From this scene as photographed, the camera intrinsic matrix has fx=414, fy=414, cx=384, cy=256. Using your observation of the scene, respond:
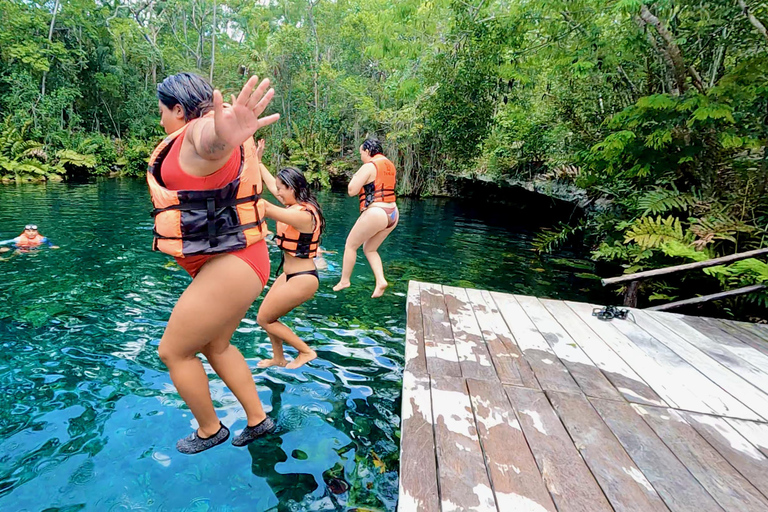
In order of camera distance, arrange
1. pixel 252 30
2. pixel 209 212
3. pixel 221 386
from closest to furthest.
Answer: pixel 209 212 < pixel 221 386 < pixel 252 30

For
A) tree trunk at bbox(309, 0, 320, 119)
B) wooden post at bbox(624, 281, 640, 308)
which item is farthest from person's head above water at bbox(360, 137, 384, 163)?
tree trunk at bbox(309, 0, 320, 119)

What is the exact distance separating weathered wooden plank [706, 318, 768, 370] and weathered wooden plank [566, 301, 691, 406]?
93 centimetres

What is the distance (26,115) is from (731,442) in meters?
30.4

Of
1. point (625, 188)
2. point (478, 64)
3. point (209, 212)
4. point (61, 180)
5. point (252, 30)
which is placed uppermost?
point (252, 30)

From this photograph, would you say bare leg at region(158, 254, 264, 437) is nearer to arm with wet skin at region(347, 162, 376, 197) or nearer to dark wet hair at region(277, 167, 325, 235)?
dark wet hair at region(277, 167, 325, 235)

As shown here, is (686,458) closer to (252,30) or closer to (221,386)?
(221,386)

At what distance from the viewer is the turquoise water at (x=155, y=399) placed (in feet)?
8.19

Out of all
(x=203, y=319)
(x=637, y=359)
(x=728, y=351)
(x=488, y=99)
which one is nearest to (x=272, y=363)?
(x=203, y=319)

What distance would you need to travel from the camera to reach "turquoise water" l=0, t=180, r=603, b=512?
250 cm

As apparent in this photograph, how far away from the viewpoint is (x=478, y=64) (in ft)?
37.4

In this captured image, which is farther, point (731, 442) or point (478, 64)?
point (478, 64)

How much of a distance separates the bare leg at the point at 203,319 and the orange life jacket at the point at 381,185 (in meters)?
3.08

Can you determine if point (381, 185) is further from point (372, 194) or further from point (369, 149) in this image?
point (369, 149)

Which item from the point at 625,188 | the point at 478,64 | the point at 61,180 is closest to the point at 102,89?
the point at 61,180
